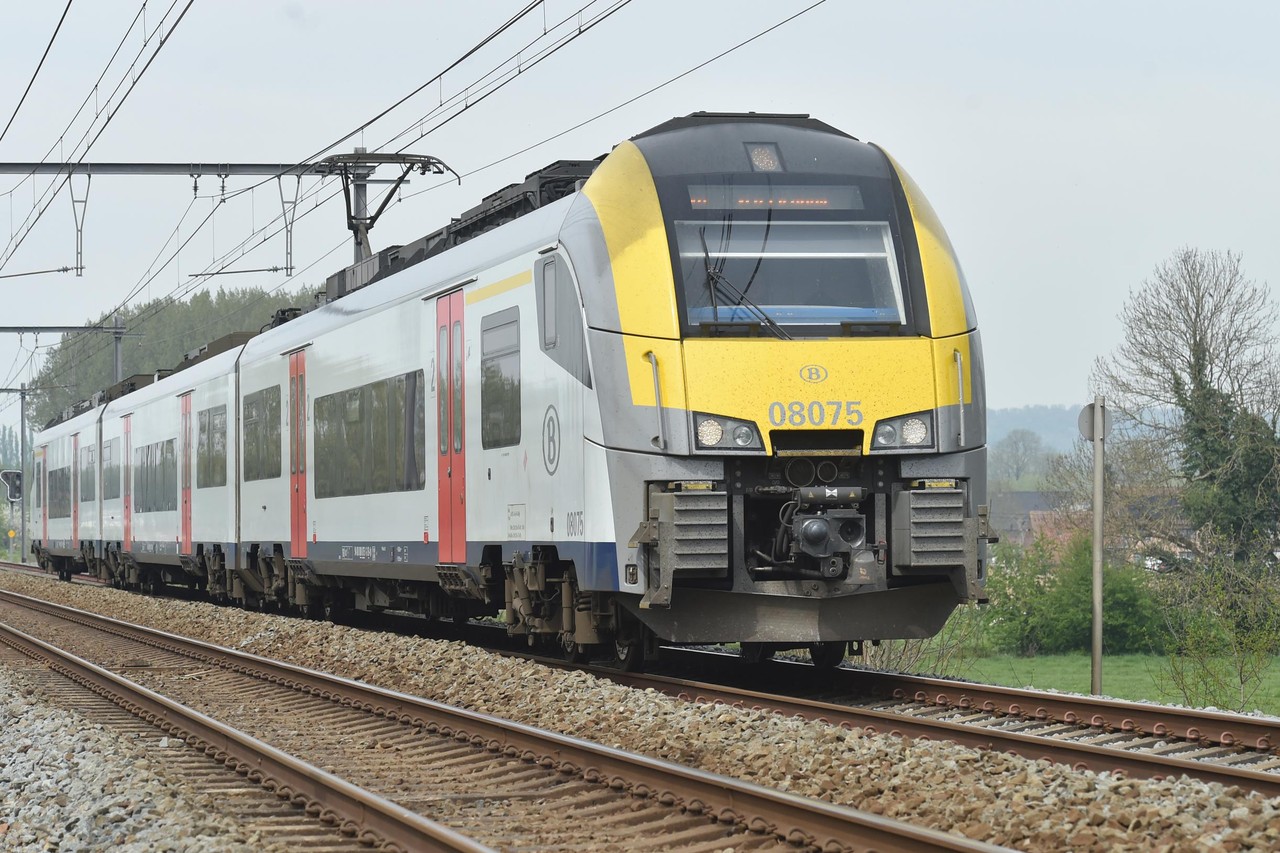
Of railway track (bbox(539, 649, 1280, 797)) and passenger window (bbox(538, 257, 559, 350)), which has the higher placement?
passenger window (bbox(538, 257, 559, 350))

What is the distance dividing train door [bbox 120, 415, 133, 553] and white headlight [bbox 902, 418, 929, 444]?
69.8 ft

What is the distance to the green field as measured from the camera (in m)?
40.5

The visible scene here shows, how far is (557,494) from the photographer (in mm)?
11398

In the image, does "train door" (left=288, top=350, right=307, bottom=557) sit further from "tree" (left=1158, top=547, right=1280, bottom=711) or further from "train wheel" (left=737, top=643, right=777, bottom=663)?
"tree" (left=1158, top=547, right=1280, bottom=711)

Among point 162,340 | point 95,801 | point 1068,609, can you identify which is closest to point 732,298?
point 95,801

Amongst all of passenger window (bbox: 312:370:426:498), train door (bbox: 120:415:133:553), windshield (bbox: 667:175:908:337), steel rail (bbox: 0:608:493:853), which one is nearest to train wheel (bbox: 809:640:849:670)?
windshield (bbox: 667:175:908:337)

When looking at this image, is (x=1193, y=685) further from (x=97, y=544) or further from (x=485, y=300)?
(x=97, y=544)

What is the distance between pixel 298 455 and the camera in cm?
1838

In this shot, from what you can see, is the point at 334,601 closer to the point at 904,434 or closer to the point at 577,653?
the point at 577,653

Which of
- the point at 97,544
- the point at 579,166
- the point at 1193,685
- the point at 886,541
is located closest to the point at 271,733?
the point at 886,541

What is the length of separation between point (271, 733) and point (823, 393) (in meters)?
4.05

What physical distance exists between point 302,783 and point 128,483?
74.6 feet

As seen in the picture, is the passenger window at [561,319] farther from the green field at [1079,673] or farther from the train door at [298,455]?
the green field at [1079,673]

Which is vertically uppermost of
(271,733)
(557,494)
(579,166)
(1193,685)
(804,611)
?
(579,166)
